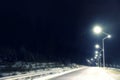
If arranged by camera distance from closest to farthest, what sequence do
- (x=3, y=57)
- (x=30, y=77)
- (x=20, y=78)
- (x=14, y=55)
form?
1. (x=20, y=78)
2. (x=30, y=77)
3. (x=3, y=57)
4. (x=14, y=55)

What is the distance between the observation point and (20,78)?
28.1 meters

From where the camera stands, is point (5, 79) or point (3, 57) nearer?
point (5, 79)

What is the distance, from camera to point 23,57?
117 metres

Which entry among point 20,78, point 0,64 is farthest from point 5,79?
point 0,64

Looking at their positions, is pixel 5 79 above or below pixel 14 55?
below

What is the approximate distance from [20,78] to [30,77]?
2.84 metres

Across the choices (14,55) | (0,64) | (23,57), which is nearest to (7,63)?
(0,64)

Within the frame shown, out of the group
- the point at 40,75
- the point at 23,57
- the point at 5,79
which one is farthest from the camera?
the point at 23,57

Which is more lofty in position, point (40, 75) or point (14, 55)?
point (14, 55)

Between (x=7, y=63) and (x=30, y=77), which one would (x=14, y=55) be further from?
(x=30, y=77)

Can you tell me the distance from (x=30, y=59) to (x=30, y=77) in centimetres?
9132

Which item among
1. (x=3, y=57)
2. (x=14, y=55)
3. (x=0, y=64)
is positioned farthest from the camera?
(x=14, y=55)

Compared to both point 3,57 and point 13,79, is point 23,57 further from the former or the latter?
point 13,79

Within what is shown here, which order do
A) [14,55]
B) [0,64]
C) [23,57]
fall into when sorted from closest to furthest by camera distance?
[0,64] < [14,55] < [23,57]
